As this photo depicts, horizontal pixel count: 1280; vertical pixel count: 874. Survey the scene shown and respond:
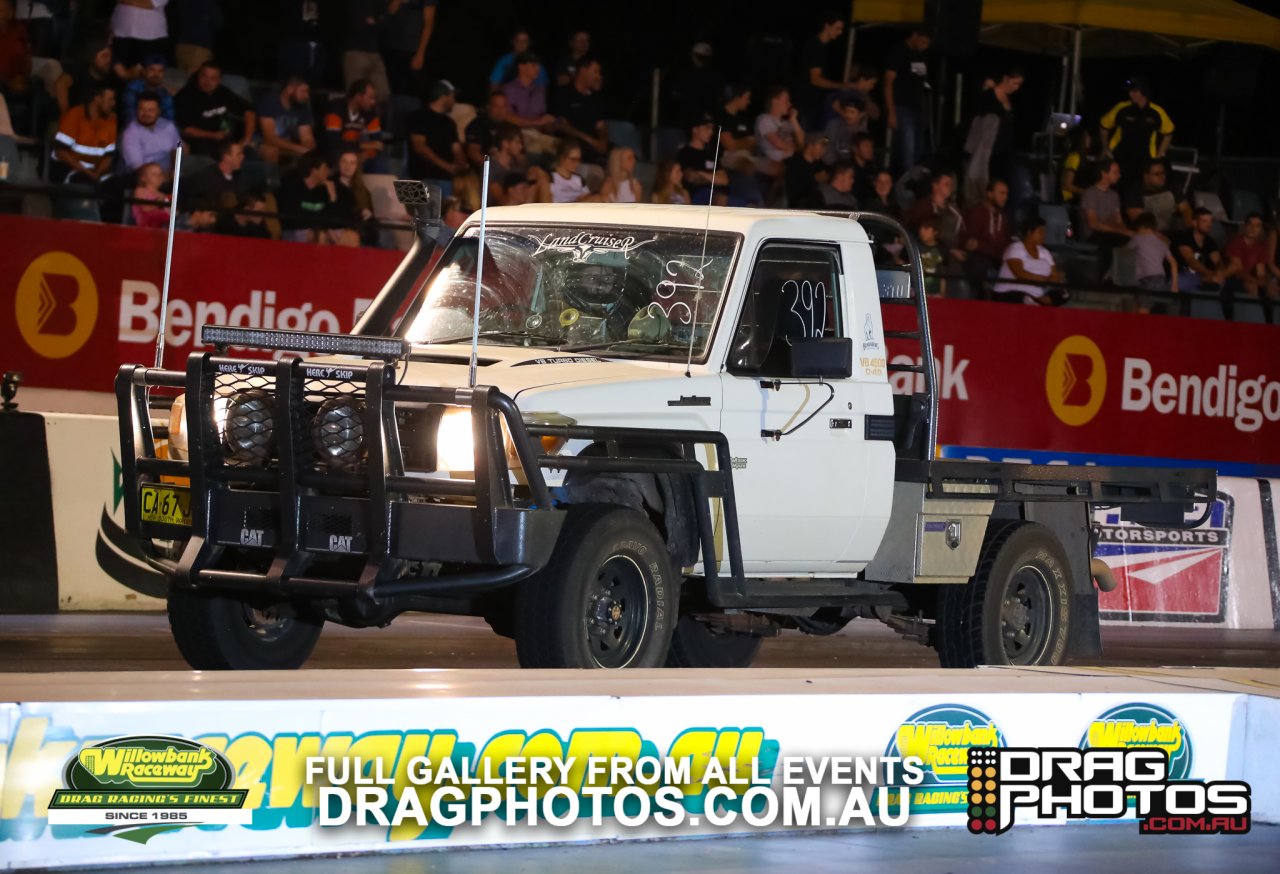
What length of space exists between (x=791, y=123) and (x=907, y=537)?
1030 centimetres

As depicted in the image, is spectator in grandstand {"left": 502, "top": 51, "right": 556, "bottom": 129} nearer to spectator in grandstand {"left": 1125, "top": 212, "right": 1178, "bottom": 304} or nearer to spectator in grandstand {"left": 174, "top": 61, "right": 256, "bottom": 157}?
spectator in grandstand {"left": 174, "top": 61, "right": 256, "bottom": 157}

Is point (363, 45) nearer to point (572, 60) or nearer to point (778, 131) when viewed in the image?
point (572, 60)

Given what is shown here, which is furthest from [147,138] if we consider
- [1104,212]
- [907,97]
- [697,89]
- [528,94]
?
[1104,212]

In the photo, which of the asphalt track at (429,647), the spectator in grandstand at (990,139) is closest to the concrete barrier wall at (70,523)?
the asphalt track at (429,647)

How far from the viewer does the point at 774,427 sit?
9.63 metres

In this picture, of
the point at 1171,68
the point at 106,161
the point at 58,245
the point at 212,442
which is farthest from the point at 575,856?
the point at 1171,68

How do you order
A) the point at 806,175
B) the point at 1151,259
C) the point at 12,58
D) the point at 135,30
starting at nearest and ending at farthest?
the point at 12,58 < the point at 135,30 < the point at 806,175 < the point at 1151,259

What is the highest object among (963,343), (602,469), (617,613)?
(963,343)

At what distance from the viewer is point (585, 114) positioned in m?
19.8

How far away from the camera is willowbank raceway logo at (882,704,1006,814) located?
6941 millimetres

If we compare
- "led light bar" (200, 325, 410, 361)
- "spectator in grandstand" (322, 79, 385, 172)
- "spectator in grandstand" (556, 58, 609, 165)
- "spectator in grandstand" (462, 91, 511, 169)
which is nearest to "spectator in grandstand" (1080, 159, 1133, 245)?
"spectator in grandstand" (556, 58, 609, 165)

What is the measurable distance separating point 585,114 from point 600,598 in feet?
38.3

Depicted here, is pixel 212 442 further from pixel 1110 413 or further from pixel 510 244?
pixel 1110 413

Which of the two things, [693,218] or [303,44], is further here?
[303,44]
